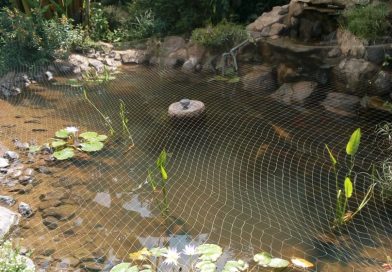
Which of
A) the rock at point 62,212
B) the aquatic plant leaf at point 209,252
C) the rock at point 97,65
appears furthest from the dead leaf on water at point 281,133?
the rock at point 97,65

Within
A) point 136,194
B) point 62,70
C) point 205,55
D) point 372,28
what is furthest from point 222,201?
point 62,70

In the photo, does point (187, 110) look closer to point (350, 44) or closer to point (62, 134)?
point (62, 134)

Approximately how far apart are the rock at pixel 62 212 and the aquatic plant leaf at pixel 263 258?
1.79 m

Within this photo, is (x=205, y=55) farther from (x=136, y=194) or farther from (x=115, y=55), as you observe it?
(x=136, y=194)

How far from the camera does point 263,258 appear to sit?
313cm

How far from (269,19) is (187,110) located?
277cm

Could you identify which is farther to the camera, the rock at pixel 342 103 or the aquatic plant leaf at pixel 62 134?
the rock at pixel 342 103

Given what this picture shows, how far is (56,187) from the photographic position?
431cm

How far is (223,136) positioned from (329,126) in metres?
1.35

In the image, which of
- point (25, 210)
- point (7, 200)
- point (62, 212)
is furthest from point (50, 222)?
point (7, 200)

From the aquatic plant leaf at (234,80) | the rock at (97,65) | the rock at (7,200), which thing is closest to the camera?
the rock at (7,200)

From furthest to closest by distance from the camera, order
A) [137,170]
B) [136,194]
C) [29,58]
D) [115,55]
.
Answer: [115,55], [29,58], [137,170], [136,194]

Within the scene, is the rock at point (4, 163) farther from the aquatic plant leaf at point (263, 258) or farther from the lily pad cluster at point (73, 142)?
the aquatic plant leaf at point (263, 258)

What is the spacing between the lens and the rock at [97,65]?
786cm
